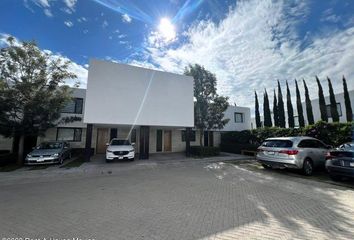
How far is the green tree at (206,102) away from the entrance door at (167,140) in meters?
4.02

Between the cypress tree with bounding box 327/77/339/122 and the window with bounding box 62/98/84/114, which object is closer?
the window with bounding box 62/98/84/114

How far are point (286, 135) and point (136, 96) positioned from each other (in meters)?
12.0

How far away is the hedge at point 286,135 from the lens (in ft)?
36.3

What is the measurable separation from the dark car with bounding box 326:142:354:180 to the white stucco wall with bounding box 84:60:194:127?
10.1 metres

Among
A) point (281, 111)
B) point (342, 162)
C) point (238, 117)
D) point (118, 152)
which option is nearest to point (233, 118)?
point (238, 117)

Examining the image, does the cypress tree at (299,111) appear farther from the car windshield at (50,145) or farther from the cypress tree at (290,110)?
the car windshield at (50,145)

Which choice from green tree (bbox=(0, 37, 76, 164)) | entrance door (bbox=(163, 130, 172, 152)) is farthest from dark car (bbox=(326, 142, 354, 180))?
green tree (bbox=(0, 37, 76, 164))

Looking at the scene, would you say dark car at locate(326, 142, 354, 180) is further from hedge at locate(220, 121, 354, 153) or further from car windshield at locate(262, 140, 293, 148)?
hedge at locate(220, 121, 354, 153)

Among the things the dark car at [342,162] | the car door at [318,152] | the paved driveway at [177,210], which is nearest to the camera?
the paved driveway at [177,210]

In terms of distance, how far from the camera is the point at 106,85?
13.3 metres

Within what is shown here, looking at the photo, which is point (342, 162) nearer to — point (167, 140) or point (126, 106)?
point (126, 106)

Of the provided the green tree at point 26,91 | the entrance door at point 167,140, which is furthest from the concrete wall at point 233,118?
the green tree at point 26,91

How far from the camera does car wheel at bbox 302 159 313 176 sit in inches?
342

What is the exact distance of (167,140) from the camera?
20.5m
